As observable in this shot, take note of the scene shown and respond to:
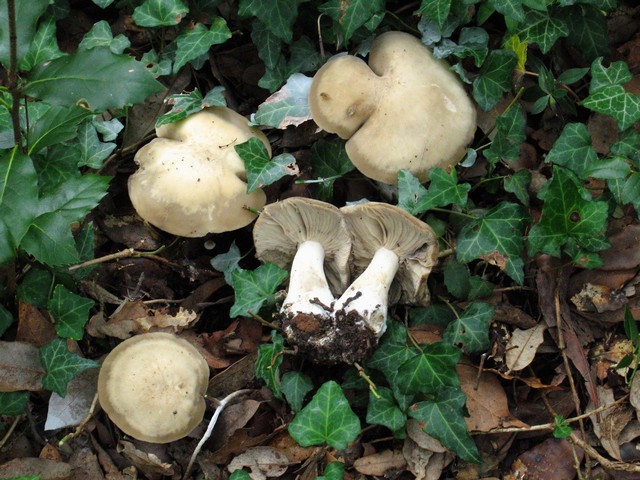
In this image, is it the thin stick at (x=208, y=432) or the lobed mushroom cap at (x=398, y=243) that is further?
the thin stick at (x=208, y=432)

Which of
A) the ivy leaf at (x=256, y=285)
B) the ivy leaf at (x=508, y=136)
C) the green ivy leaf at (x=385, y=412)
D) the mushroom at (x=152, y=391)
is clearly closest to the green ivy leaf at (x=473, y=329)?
the green ivy leaf at (x=385, y=412)

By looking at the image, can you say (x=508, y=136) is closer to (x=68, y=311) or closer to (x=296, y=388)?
(x=296, y=388)

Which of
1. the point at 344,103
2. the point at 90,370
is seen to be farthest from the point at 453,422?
the point at 90,370

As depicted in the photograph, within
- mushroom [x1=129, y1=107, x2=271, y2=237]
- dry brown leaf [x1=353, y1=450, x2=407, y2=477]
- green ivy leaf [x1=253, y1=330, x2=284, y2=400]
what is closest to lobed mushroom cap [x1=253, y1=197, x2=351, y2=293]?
mushroom [x1=129, y1=107, x2=271, y2=237]

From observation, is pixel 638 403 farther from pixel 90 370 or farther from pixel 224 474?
pixel 90 370

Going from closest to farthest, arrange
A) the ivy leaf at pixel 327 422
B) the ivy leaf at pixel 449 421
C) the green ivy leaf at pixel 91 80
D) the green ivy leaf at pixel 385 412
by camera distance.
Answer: the green ivy leaf at pixel 91 80 → the ivy leaf at pixel 327 422 → the ivy leaf at pixel 449 421 → the green ivy leaf at pixel 385 412

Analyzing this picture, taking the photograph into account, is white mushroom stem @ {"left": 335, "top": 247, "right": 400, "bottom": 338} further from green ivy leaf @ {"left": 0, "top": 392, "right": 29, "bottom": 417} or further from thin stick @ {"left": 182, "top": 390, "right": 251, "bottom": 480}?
green ivy leaf @ {"left": 0, "top": 392, "right": 29, "bottom": 417}

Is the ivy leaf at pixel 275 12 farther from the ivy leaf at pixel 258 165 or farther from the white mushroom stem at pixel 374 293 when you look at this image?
the white mushroom stem at pixel 374 293
